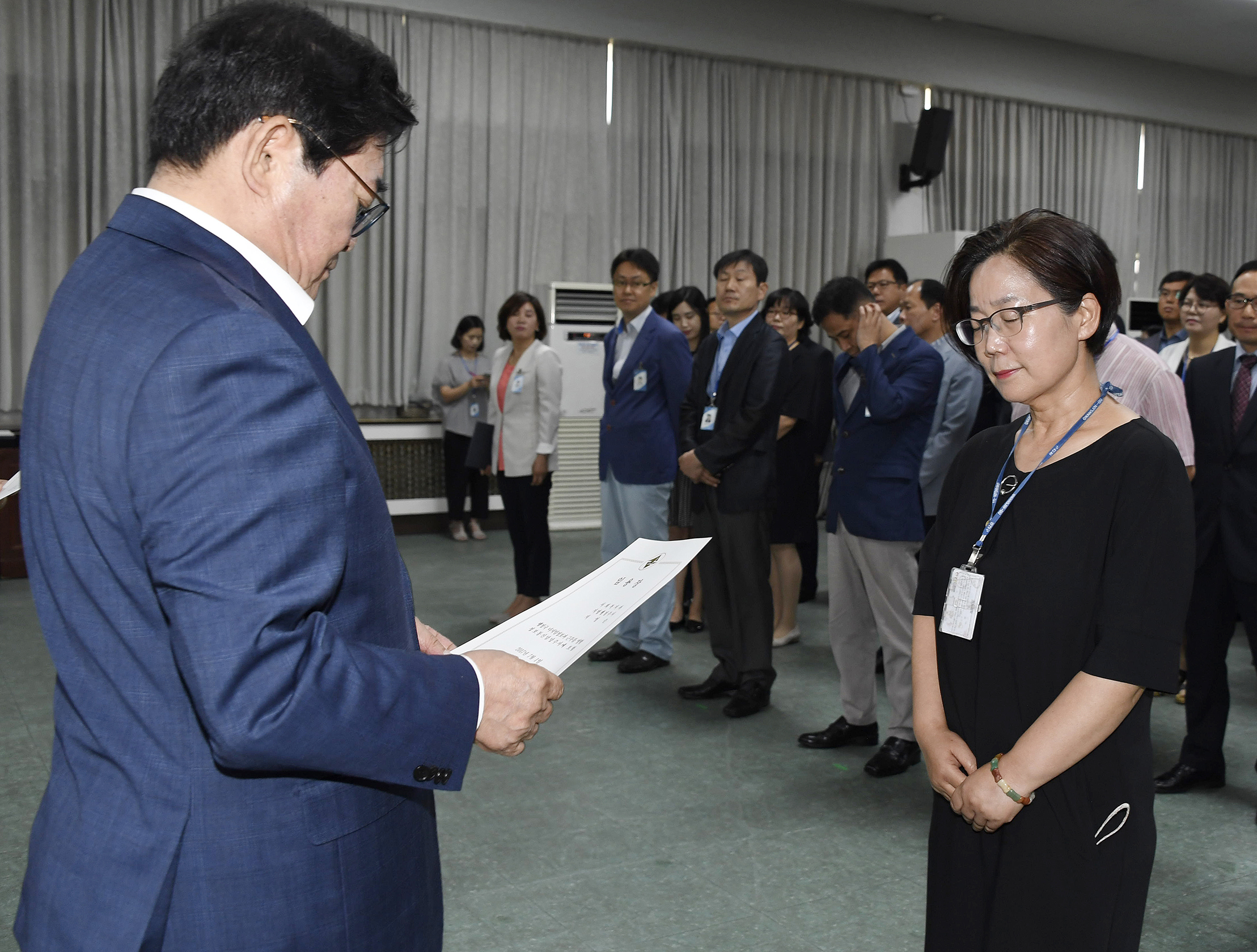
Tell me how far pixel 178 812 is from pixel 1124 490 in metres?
1.17

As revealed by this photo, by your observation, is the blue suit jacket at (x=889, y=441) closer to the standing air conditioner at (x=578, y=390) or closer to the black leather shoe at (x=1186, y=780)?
the black leather shoe at (x=1186, y=780)

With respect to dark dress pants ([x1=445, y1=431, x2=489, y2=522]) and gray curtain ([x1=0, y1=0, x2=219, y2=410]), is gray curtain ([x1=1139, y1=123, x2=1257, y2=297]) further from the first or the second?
gray curtain ([x1=0, y1=0, x2=219, y2=410])

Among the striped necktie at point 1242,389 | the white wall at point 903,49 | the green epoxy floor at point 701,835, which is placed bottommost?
the green epoxy floor at point 701,835

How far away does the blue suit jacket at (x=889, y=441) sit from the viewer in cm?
326

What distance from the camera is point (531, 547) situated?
16.1 ft

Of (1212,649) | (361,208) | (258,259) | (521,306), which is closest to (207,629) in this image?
(258,259)

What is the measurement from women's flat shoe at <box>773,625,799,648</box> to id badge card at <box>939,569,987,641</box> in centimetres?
328

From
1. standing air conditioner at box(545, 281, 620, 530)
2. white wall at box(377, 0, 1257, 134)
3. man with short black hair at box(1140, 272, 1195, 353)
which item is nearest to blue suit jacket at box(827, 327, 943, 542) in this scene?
man with short black hair at box(1140, 272, 1195, 353)

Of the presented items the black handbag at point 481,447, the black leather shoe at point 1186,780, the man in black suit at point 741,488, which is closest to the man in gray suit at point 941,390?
the man in black suit at point 741,488

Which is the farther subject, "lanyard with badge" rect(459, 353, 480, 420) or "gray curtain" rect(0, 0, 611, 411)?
"lanyard with badge" rect(459, 353, 480, 420)

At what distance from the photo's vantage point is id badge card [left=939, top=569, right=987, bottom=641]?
1474 mm

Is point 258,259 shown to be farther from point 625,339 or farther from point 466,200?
point 466,200

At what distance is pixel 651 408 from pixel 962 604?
9.95 feet

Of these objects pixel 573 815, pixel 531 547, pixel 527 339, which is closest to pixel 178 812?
pixel 573 815
